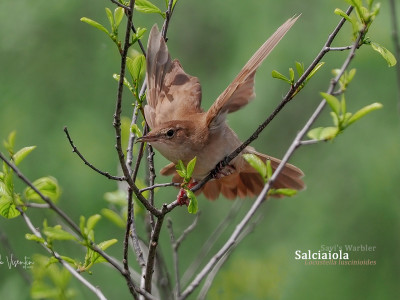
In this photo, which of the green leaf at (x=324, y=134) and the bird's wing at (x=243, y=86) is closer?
the green leaf at (x=324, y=134)

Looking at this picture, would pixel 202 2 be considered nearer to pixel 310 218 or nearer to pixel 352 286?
pixel 310 218

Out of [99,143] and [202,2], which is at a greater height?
[202,2]

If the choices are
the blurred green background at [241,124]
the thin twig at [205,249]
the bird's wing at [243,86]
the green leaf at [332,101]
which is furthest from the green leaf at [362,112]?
the blurred green background at [241,124]

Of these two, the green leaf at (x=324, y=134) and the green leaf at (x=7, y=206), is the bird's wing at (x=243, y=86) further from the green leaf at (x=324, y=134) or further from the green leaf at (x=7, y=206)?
the green leaf at (x=7, y=206)

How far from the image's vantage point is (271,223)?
6.07 m

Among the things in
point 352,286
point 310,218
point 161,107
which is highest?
point 161,107

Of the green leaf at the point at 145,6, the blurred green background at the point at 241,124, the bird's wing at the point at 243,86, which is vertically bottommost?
the blurred green background at the point at 241,124

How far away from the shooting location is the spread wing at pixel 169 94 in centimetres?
332

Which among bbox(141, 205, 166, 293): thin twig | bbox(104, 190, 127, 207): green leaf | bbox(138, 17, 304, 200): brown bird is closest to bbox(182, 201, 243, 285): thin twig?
bbox(138, 17, 304, 200): brown bird

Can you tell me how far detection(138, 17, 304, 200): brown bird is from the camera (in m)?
3.00

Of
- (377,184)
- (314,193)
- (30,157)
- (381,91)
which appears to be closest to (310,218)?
(314,193)

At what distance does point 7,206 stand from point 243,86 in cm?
98

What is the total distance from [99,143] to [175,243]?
3.02 meters

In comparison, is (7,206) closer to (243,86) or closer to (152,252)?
(152,252)
